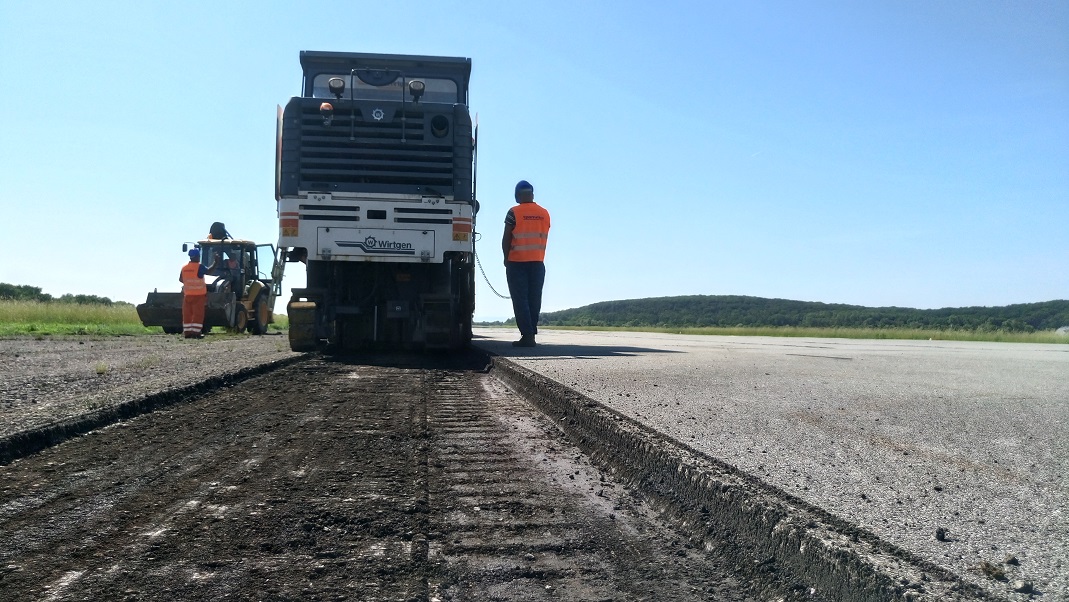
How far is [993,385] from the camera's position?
6582 mm

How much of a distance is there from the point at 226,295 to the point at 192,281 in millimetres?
2053

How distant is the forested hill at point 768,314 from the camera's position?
Result: 42.3 meters

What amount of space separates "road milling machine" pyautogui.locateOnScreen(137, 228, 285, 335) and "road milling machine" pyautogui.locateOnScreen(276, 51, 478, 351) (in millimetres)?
7750

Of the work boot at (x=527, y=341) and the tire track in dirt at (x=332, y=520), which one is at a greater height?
the work boot at (x=527, y=341)

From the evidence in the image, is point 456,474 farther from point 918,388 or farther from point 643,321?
point 643,321

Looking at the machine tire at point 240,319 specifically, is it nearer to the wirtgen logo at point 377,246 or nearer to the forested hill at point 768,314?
the wirtgen logo at point 377,246

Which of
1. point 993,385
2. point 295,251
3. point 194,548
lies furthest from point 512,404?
point 295,251

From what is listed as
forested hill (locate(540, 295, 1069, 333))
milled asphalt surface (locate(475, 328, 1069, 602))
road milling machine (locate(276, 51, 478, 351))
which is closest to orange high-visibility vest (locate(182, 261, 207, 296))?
road milling machine (locate(276, 51, 478, 351))

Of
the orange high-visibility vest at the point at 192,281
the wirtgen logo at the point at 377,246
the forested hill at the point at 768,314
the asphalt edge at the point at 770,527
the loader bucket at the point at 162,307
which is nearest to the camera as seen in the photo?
the asphalt edge at the point at 770,527

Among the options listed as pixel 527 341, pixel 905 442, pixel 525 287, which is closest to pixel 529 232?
pixel 525 287

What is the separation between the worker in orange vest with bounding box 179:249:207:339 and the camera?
55.1 ft

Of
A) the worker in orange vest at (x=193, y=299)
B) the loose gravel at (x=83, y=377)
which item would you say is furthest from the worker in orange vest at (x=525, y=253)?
the worker in orange vest at (x=193, y=299)

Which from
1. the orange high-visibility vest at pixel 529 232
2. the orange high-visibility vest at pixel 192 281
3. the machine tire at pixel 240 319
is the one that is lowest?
the machine tire at pixel 240 319

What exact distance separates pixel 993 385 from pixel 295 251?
330 inches
